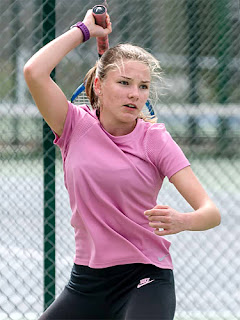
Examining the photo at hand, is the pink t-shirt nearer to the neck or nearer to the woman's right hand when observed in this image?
the neck

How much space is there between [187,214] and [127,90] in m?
0.54

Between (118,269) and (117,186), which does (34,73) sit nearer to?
(117,186)

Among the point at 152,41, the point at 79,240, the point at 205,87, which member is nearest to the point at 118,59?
the point at 79,240

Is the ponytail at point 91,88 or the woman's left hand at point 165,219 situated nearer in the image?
the woman's left hand at point 165,219

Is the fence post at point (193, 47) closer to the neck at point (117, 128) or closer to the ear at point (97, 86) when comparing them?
the ear at point (97, 86)

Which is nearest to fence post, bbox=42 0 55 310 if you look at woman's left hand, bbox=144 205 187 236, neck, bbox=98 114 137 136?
neck, bbox=98 114 137 136

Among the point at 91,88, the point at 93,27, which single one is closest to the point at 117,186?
the point at 91,88

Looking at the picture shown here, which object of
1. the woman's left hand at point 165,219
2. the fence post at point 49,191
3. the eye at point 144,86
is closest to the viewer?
the woman's left hand at point 165,219

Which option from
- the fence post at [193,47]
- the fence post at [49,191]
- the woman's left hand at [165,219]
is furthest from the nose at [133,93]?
the fence post at [193,47]

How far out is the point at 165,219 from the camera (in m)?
2.19

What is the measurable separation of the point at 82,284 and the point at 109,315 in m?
0.15

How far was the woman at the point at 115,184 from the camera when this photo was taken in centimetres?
246

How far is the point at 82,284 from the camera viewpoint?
8.46ft

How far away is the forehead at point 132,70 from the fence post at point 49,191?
1.36 metres
